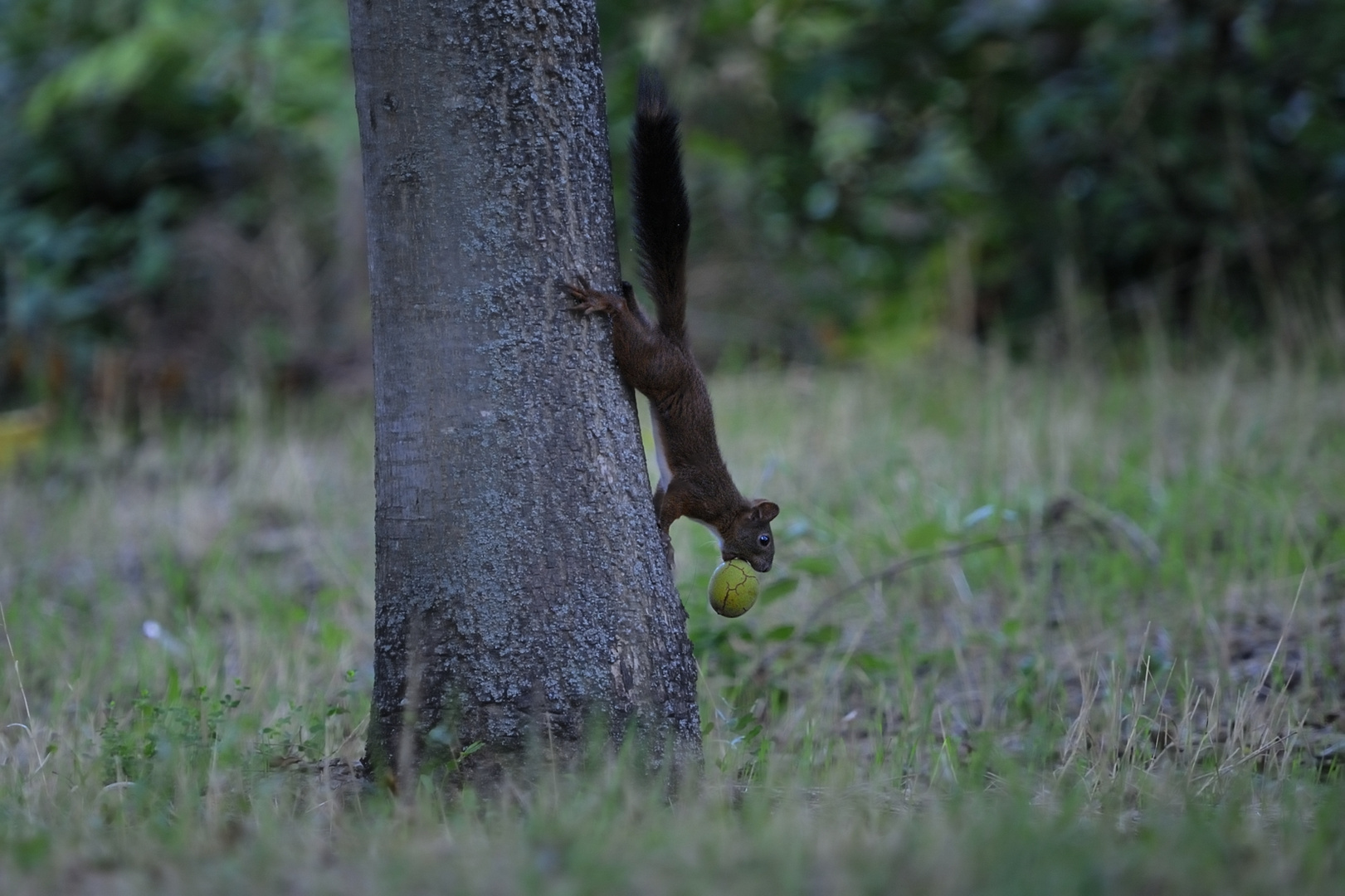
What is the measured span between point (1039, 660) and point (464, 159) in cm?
210

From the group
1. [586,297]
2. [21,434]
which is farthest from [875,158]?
[586,297]

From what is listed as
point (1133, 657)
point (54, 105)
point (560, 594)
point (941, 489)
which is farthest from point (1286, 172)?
point (54, 105)

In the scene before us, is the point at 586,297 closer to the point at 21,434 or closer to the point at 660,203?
the point at 660,203

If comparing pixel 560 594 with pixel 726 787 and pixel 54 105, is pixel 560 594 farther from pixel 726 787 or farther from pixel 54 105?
pixel 54 105

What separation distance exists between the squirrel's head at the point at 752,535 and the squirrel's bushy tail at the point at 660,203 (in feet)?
1.97

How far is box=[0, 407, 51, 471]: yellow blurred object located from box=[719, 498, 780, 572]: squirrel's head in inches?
203

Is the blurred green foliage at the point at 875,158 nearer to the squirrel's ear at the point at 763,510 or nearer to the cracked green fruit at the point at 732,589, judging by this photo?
the squirrel's ear at the point at 763,510

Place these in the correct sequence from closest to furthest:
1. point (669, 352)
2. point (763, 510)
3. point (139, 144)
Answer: point (669, 352), point (763, 510), point (139, 144)

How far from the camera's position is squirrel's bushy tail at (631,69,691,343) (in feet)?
9.68

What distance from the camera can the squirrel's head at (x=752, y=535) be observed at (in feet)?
11.6

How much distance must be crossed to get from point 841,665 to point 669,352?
1110 millimetres

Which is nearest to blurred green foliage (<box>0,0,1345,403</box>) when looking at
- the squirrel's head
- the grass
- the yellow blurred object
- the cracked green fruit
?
the yellow blurred object

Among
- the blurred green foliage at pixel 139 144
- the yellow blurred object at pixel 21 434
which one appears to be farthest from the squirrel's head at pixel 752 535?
the blurred green foliage at pixel 139 144

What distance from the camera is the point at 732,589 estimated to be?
3117 millimetres
